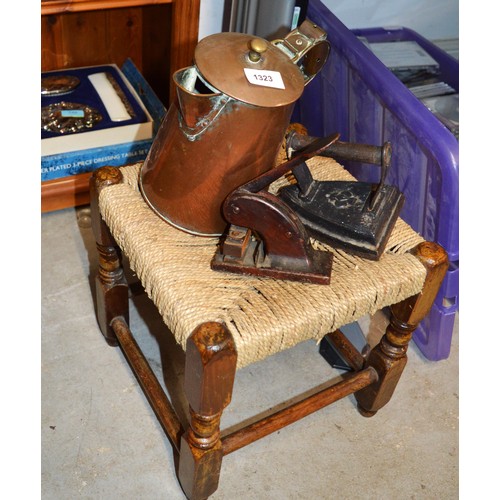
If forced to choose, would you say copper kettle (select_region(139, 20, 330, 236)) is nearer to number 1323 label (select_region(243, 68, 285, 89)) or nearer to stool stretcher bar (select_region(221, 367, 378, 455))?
number 1323 label (select_region(243, 68, 285, 89))

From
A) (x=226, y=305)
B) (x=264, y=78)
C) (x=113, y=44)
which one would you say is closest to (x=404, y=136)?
(x=264, y=78)

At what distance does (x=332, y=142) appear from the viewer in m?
0.87

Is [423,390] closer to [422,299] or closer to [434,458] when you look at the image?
[434,458]

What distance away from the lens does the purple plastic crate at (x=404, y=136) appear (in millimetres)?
1143

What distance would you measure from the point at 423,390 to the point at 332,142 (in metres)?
0.59

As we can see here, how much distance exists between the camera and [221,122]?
0.85 metres

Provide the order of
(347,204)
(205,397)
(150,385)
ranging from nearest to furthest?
1. (205,397)
2. (347,204)
3. (150,385)

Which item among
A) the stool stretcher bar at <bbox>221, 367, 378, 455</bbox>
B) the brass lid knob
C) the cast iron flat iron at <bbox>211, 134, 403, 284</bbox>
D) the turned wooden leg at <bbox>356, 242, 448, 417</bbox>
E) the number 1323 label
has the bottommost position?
the stool stretcher bar at <bbox>221, 367, 378, 455</bbox>

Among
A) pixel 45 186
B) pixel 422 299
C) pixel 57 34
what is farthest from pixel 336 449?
pixel 57 34

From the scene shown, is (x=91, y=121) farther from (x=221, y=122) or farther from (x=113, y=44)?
(x=221, y=122)

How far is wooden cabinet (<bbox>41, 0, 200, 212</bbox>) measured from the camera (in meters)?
1.44

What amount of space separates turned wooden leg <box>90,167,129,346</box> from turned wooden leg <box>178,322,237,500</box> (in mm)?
328

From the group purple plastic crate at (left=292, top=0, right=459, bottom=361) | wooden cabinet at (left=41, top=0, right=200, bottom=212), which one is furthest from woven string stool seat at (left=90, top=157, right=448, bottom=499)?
wooden cabinet at (left=41, top=0, right=200, bottom=212)

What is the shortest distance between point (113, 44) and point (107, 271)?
764 millimetres
